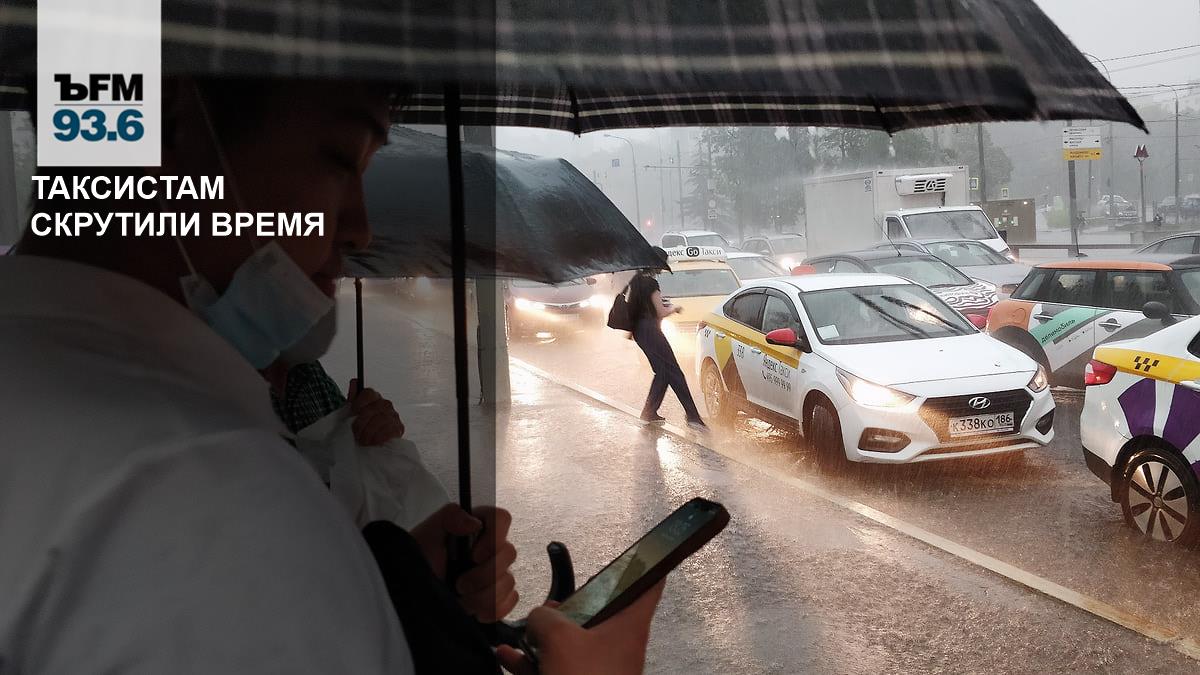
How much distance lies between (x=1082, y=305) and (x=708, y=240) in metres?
10.3

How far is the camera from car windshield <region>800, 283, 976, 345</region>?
248 inches

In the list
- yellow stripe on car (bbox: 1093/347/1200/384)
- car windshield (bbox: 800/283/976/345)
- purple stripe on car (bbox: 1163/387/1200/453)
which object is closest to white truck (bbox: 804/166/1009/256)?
car windshield (bbox: 800/283/976/345)

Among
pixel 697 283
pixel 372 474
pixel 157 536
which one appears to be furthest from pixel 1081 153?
pixel 157 536

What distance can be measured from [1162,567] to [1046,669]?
1239 millimetres

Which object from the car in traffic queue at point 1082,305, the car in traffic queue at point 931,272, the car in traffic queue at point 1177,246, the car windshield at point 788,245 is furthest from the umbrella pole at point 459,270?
the car windshield at point 788,245

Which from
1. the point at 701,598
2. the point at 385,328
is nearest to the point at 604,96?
the point at 701,598

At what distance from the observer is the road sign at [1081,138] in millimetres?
9820

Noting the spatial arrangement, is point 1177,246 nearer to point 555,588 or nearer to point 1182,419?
point 1182,419

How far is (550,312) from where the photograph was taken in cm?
1410

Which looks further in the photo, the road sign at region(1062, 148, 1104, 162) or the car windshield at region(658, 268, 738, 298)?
the car windshield at region(658, 268, 738, 298)

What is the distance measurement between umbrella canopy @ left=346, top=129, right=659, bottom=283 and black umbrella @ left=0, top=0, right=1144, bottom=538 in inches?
53.7

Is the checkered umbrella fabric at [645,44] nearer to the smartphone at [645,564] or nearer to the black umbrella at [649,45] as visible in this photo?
the black umbrella at [649,45]

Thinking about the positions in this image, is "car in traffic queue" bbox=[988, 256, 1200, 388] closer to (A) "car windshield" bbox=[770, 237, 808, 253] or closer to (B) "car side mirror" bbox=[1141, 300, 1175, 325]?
(B) "car side mirror" bbox=[1141, 300, 1175, 325]

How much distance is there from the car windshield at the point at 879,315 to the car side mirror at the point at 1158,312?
1.06 meters
